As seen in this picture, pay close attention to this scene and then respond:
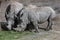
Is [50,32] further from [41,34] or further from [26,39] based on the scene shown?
[26,39]

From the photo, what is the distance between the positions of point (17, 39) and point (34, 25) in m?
0.87

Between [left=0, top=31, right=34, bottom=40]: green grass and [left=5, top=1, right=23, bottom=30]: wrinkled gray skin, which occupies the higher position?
[left=5, top=1, right=23, bottom=30]: wrinkled gray skin

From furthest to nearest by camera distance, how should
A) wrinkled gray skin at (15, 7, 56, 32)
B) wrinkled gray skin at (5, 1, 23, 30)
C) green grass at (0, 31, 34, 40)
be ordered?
wrinkled gray skin at (5, 1, 23, 30) < wrinkled gray skin at (15, 7, 56, 32) < green grass at (0, 31, 34, 40)

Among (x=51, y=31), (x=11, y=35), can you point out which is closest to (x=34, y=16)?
(x=51, y=31)

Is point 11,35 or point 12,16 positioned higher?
point 12,16

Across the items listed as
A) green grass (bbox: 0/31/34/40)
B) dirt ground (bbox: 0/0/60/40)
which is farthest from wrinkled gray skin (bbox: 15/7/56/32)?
dirt ground (bbox: 0/0/60/40)

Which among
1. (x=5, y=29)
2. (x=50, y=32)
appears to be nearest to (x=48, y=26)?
(x=50, y=32)

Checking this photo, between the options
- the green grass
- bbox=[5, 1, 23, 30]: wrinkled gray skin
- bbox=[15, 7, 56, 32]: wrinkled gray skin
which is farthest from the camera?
bbox=[5, 1, 23, 30]: wrinkled gray skin

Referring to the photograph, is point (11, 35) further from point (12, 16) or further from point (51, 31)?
point (51, 31)

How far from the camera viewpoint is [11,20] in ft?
21.9

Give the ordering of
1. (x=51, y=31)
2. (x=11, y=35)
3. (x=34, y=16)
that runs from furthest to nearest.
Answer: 1. (x=51, y=31)
2. (x=34, y=16)
3. (x=11, y=35)

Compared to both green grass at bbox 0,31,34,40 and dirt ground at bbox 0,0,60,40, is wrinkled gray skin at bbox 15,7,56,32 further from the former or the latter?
dirt ground at bbox 0,0,60,40

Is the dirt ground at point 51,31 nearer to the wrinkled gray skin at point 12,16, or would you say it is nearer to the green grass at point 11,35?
the green grass at point 11,35

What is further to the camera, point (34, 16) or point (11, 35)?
point (34, 16)
